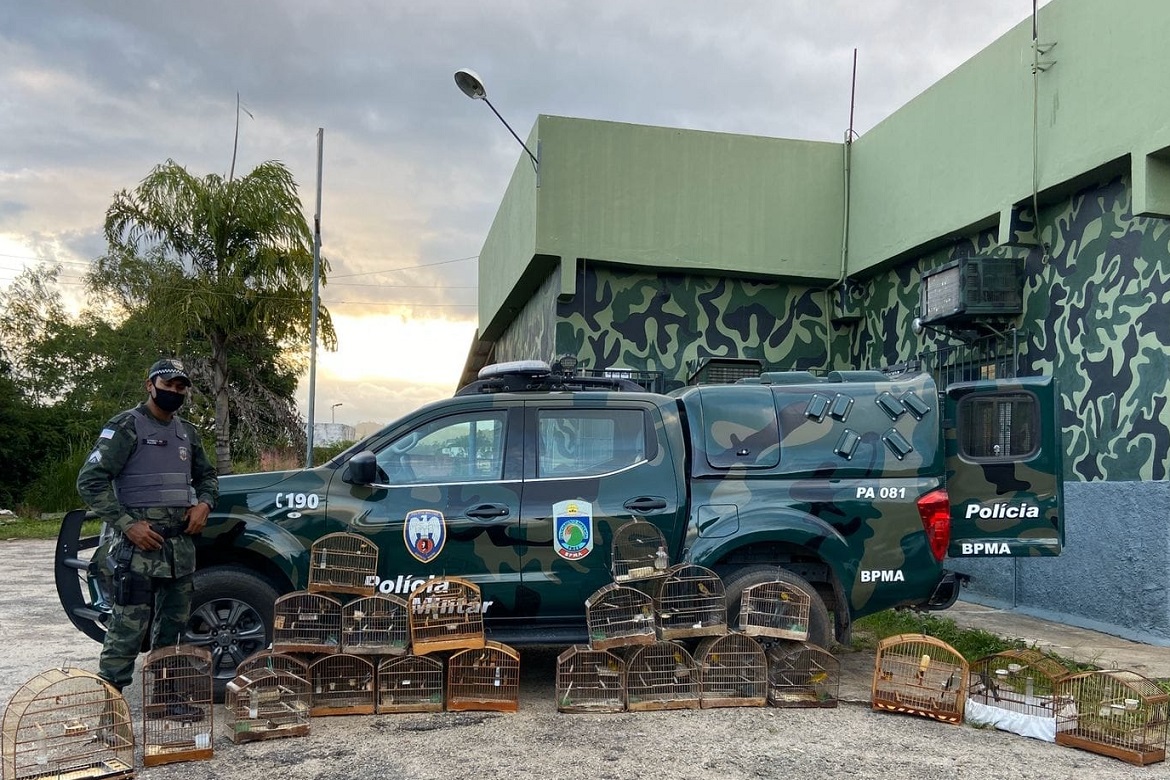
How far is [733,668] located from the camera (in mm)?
5566

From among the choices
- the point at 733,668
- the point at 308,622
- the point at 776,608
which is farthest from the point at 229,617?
the point at 776,608

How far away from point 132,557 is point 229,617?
0.77 metres

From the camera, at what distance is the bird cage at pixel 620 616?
536 cm

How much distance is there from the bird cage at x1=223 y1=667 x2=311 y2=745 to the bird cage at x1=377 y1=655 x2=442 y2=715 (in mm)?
456

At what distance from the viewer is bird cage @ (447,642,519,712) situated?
17.4 feet

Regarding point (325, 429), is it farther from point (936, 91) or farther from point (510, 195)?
point (936, 91)

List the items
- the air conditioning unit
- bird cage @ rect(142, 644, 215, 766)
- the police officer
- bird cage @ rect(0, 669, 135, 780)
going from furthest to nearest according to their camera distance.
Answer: the air conditioning unit < the police officer < bird cage @ rect(142, 644, 215, 766) < bird cage @ rect(0, 669, 135, 780)

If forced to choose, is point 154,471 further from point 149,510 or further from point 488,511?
point 488,511

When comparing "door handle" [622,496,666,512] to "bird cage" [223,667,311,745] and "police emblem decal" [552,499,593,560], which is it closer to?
"police emblem decal" [552,499,593,560]

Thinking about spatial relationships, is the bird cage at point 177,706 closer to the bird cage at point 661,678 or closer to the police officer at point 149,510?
the police officer at point 149,510

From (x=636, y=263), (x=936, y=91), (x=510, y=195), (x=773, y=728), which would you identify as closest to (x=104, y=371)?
(x=510, y=195)

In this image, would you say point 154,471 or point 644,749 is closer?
point 644,749

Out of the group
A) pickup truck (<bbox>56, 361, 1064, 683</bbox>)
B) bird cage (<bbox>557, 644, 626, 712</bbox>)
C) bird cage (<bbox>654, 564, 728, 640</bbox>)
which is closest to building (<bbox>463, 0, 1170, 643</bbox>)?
pickup truck (<bbox>56, 361, 1064, 683</bbox>)

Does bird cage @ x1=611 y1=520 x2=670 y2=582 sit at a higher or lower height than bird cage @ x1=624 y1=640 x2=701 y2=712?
higher
